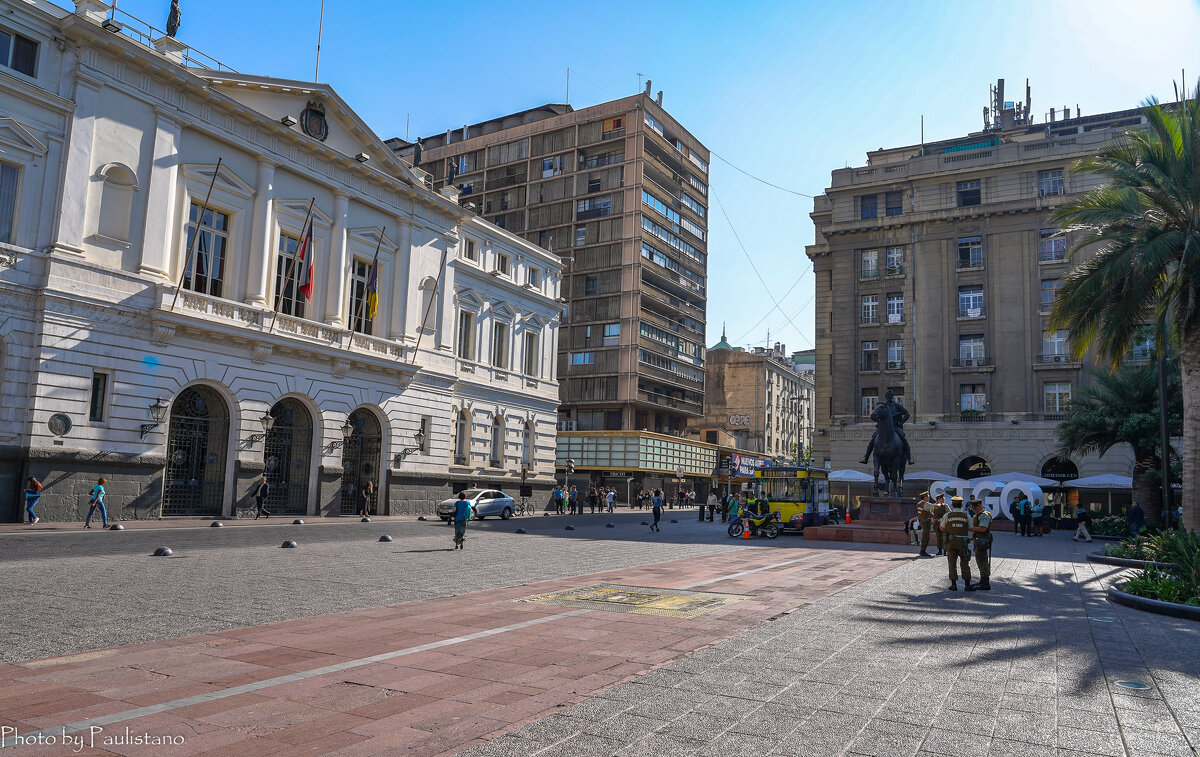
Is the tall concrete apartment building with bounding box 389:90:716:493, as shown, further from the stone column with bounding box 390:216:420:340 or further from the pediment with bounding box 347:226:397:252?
the pediment with bounding box 347:226:397:252

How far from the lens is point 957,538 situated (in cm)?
1337

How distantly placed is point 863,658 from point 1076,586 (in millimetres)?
9201

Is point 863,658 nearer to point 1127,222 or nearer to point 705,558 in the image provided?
point 705,558

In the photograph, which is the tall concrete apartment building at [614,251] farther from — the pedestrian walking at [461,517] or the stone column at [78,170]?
the pedestrian walking at [461,517]

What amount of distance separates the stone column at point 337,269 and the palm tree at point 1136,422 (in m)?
30.7

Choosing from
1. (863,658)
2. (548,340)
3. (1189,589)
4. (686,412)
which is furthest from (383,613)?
(686,412)

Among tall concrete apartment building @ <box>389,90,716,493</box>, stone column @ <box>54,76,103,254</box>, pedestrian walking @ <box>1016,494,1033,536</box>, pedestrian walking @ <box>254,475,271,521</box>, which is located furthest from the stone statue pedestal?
tall concrete apartment building @ <box>389,90,716,493</box>

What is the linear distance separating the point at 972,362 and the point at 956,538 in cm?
3982

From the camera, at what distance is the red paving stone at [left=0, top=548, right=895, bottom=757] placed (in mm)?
5133

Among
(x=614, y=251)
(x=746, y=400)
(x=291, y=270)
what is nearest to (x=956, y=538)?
(x=291, y=270)

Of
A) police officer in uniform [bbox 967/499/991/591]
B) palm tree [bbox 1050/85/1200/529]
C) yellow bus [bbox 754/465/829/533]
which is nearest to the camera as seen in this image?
police officer in uniform [bbox 967/499/991/591]

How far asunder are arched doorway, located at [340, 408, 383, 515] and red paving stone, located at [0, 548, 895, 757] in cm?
2480

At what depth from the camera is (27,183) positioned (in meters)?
23.0

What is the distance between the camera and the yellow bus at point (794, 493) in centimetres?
3059
